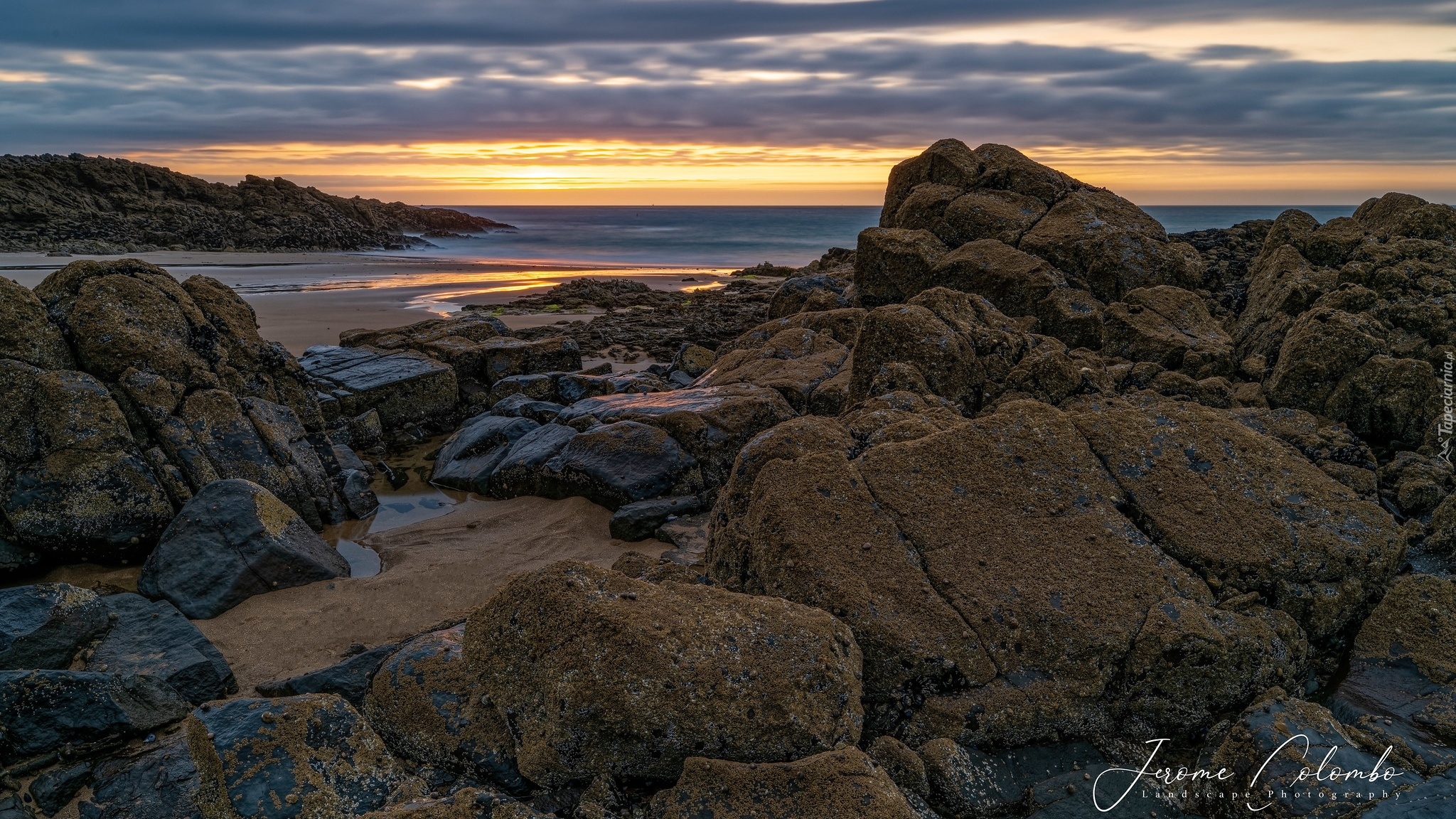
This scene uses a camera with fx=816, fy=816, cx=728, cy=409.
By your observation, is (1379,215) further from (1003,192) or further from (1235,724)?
(1235,724)

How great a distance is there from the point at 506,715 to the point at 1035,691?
2.69 m

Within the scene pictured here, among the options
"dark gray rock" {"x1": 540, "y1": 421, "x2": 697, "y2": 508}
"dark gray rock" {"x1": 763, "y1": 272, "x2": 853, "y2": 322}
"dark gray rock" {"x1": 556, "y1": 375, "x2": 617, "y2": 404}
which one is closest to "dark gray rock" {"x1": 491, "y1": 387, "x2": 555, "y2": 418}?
"dark gray rock" {"x1": 556, "y1": 375, "x2": 617, "y2": 404}

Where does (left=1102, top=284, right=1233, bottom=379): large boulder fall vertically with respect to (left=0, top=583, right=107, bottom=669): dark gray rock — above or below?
above

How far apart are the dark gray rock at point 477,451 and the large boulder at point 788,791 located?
6010 mm

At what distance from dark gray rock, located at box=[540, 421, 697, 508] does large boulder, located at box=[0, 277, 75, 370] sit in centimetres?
439

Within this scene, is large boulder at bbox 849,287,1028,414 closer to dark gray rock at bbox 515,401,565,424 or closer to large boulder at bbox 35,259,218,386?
dark gray rock at bbox 515,401,565,424

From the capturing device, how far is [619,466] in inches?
325

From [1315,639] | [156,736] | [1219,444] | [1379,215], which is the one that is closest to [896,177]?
[1379,215]

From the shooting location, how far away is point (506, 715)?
13.1 ft

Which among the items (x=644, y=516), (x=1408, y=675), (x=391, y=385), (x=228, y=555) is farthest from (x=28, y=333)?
(x=1408, y=675)

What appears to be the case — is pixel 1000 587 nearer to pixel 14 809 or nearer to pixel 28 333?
pixel 14 809

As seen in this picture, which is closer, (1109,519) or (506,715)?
(506,715)

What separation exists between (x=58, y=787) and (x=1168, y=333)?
9245 mm

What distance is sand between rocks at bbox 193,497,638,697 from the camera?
5.58 m
